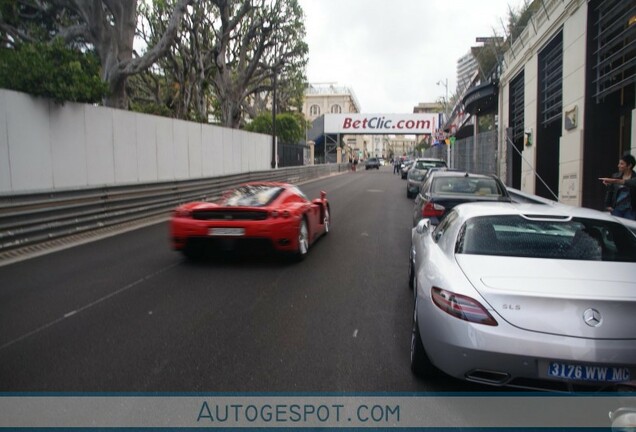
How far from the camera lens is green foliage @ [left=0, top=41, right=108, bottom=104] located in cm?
1091

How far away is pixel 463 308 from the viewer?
10.4 feet

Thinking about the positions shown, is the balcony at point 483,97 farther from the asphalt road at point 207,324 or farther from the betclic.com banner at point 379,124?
the betclic.com banner at point 379,124

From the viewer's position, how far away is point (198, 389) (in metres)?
3.56

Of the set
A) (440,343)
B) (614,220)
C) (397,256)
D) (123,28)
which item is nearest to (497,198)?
(397,256)

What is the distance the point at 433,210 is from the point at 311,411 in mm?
5889

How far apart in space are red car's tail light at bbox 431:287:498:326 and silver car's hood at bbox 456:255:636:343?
0.07 m

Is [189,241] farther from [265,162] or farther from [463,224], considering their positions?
[265,162]

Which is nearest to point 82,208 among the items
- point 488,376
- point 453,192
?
point 453,192

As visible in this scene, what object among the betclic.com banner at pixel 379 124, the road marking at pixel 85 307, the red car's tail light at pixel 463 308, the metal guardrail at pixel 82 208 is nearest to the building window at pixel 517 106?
the metal guardrail at pixel 82 208

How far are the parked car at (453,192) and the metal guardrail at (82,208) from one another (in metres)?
6.91

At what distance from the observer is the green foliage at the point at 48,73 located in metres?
10.9

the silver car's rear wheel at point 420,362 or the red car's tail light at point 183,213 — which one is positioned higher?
the red car's tail light at point 183,213

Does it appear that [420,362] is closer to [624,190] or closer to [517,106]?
[624,190]

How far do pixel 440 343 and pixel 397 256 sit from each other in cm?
526
